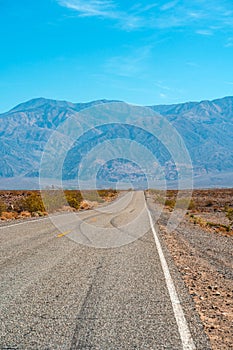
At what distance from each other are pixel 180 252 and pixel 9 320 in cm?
761

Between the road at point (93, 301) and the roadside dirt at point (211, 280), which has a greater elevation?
the road at point (93, 301)

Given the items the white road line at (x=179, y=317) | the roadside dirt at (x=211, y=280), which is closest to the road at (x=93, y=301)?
the white road line at (x=179, y=317)

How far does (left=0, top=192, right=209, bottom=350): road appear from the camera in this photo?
4574 mm

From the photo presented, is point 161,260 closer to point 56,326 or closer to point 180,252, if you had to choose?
point 180,252

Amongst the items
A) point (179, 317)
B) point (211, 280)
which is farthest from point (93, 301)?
point (211, 280)

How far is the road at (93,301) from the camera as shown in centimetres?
457

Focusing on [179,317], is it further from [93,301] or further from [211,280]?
[211,280]

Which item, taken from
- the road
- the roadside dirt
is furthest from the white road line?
the roadside dirt

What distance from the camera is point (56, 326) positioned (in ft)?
16.2

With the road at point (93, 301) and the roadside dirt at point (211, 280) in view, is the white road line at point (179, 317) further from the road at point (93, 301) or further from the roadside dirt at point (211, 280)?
the roadside dirt at point (211, 280)

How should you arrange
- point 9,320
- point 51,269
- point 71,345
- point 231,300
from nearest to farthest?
point 71,345
point 9,320
point 231,300
point 51,269

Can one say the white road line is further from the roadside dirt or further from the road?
the roadside dirt

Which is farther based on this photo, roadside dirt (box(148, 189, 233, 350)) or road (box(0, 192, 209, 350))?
roadside dirt (box(148, 189, 233, 350))

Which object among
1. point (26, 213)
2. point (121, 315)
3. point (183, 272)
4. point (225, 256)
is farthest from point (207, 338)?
point (26, 213)
